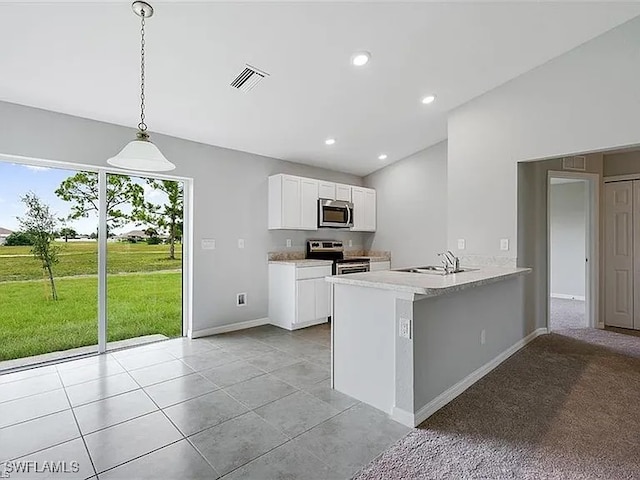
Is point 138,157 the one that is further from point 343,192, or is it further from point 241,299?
point 343,192

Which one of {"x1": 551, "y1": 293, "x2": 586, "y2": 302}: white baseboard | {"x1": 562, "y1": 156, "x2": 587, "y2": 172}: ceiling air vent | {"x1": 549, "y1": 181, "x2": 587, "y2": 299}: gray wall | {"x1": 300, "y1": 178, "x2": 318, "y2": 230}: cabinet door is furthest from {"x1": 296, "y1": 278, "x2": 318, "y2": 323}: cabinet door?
{"x1": 551, "y1": 293, "x2": 586, "y2": 302}: white baseboard

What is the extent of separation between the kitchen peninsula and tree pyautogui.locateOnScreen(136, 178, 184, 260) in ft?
8.23

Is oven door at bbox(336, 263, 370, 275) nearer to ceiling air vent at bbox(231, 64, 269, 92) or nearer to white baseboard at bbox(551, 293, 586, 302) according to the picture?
ceiling air vent at bbox(231, 64, 269, 92)

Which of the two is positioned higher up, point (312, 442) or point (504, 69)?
point (504, 69)

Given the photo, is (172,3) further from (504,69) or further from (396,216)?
(396,216)

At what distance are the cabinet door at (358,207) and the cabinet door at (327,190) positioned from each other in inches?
18.1

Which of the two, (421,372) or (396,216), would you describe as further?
(396,216)

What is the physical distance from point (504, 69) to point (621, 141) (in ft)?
4.25

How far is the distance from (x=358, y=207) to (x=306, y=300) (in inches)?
79.7

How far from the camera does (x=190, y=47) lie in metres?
2.63

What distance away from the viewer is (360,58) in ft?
9.95

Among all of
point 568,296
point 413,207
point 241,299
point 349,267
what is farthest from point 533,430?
point 568,296

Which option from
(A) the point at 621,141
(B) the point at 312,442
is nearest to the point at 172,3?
(B) the point at 312,442

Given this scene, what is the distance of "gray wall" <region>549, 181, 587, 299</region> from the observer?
7004 mm
